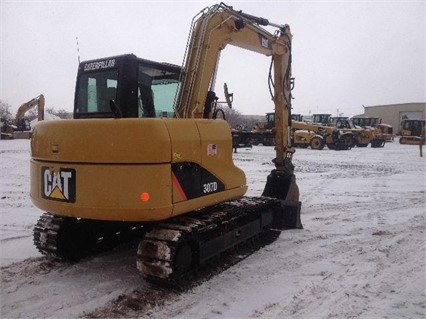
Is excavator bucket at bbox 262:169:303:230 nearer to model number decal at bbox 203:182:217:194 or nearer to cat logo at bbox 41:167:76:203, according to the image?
model number decal at bbox 203:182:217:194

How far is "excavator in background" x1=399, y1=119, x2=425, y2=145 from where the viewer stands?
114ft

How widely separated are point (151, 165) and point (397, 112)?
76802 millimetres

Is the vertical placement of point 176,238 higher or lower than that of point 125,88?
lower

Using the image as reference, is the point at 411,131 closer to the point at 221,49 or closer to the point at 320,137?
the point at 320,137

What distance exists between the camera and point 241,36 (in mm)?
6258

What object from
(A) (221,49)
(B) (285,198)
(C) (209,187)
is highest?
(A) (221,49)

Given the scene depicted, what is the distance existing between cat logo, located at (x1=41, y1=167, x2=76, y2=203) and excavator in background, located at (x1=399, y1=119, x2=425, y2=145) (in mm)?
35087

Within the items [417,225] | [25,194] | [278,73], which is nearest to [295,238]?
[417,225]

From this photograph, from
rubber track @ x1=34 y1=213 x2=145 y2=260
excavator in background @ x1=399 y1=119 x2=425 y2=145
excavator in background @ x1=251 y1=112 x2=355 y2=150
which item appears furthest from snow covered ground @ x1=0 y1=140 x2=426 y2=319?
excavator in background @ x1=399 y1=119 x2=425 y2=145

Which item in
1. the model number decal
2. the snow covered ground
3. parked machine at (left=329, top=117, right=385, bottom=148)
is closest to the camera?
the snow covered ground

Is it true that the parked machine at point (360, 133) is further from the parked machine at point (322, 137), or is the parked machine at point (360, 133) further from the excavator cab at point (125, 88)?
the excavator cab at point (125, 88)

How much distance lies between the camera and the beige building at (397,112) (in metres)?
70.0

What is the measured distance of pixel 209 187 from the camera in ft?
16.1

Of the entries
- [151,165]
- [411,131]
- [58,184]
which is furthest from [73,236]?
[411,131]
